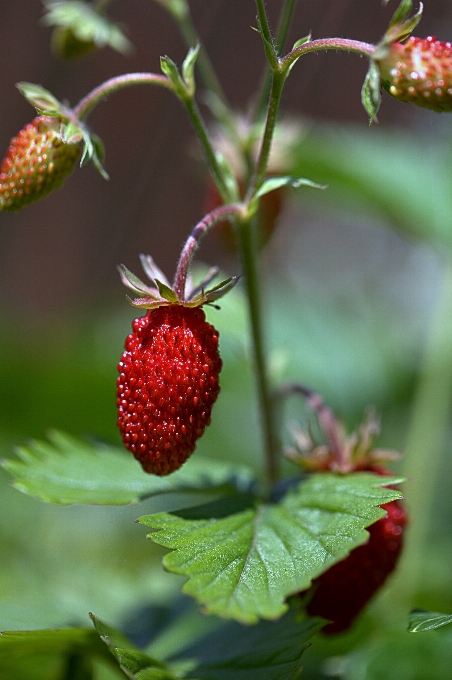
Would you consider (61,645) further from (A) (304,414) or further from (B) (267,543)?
(A) (304,414)

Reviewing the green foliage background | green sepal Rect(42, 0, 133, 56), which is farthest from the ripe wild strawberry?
green sepal Rect(42, 0, 133, 56)

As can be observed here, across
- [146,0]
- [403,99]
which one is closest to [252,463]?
[403,99]

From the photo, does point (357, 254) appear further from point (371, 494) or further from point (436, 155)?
point (371, 494)

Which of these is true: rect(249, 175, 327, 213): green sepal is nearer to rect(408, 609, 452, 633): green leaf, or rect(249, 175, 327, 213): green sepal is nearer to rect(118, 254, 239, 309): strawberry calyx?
rect(118, 254, 239, 309): strawberry calyx

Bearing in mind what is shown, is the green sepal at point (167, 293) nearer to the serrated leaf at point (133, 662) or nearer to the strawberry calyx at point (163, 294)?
the strawberry calyx at point (163, 294)

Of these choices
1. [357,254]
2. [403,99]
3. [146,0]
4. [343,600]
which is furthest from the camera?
[357,254]

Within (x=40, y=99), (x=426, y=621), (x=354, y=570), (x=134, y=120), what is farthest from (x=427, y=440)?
(x=134, y=120)

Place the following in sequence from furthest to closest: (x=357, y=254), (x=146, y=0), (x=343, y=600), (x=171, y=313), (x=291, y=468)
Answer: (x=357, y=254) → (x=146, y=0) → (x=291, y=468) → (x=343, y=600) → (x=171, y=313)
